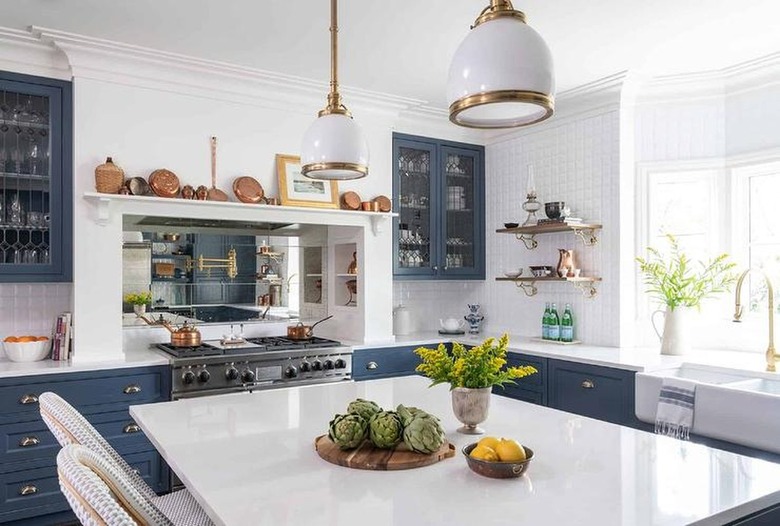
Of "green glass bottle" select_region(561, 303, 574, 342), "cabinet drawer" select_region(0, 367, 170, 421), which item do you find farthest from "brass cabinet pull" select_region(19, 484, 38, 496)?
"green glass bottle" select_region(561, 303, 574, 342)

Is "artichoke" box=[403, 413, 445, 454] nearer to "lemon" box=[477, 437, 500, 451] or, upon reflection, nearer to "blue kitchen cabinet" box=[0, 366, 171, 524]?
"lemon" box=[477, 437, 500, 451]

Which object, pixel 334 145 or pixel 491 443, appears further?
pixel 334 145

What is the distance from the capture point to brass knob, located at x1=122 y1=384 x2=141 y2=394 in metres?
3.42

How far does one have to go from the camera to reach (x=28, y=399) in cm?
318

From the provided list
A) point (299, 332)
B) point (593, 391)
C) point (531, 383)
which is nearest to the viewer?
point (593, 391)

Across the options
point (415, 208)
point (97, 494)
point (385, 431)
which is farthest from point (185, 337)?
point (97, 494)

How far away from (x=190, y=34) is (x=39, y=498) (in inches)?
102

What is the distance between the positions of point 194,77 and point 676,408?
3.36 metres

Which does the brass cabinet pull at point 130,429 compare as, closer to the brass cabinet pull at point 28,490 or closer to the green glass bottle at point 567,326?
the brass cabinet pull at point 28,490

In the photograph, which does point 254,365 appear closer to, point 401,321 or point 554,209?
point 401,321

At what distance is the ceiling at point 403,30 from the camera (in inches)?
118

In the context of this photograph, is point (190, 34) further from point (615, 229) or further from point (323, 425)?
point (615, 229)

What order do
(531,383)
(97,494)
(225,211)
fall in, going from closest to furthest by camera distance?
(97,494) → (225,211) → (531,383)

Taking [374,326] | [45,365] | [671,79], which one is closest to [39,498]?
[45,365]
